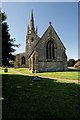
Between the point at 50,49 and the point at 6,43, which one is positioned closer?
the point at 6,43

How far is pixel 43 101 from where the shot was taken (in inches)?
352

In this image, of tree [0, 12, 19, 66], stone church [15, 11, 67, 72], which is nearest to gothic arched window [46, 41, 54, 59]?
stone church [15, 11, 67, 72]

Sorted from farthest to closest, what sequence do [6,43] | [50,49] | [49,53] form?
[50,49]
[49,53]
[6,43]

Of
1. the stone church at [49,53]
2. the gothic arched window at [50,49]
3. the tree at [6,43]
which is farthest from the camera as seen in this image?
the gothic arched window at [50,49]

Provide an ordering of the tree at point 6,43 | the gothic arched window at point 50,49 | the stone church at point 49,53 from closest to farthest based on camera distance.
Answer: the tree at point 6,43 < the stone church at point 49,53 < the gothic arched window at point 50,49

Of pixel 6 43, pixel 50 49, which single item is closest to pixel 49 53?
pixel 50 49

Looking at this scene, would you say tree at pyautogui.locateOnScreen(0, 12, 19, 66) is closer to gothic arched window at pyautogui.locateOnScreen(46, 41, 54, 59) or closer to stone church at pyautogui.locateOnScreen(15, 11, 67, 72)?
stone church at pyautogui.locateOnScreen(15, 11, 67, 72)

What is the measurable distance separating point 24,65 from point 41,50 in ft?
95.4

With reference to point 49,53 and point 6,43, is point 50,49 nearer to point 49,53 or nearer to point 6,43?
point 49,53

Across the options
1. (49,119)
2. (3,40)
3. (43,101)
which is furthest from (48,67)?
(49,119)

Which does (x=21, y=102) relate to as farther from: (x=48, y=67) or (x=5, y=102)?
(x=48, y=67)

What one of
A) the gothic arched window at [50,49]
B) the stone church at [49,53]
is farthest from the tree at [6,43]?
the gothic arched window at [50,49]

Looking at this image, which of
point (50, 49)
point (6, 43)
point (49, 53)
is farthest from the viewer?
point (50, 49)

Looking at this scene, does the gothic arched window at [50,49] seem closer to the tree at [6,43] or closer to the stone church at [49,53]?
the stone church at [49,53]
